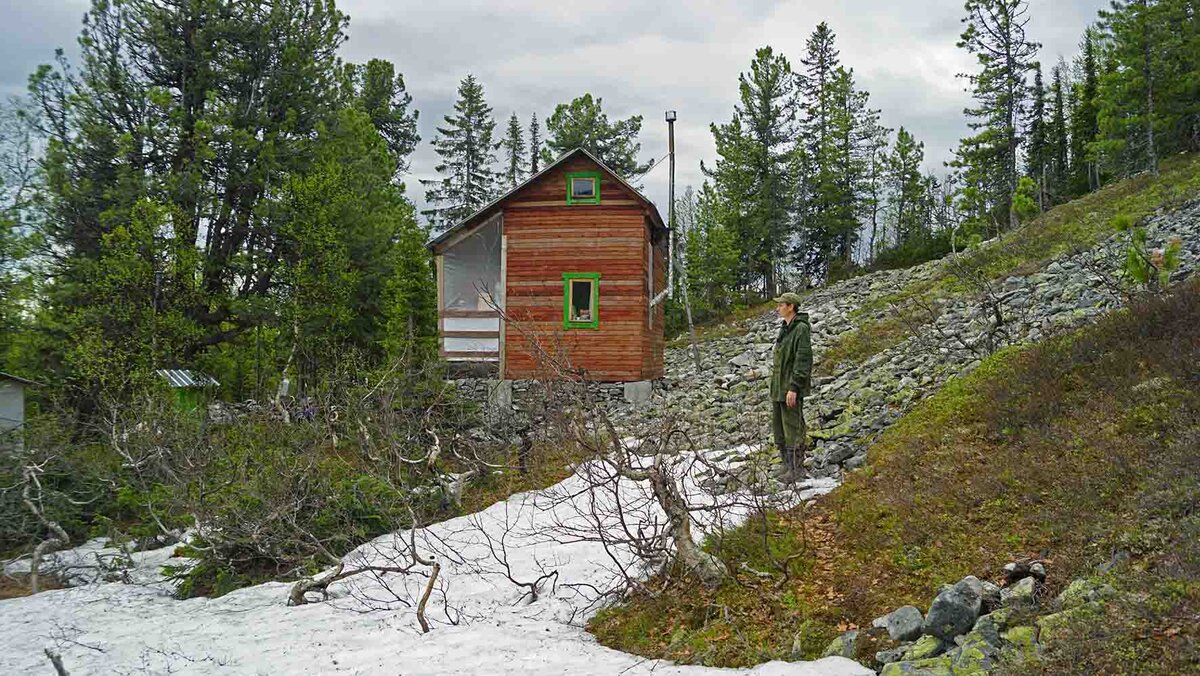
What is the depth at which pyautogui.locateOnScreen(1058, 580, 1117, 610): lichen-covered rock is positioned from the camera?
435cm

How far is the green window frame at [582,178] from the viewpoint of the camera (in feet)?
63.8

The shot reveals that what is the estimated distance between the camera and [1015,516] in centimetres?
598

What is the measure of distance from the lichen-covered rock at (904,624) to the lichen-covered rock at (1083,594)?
0.84 metres

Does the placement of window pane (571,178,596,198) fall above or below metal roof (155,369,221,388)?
above

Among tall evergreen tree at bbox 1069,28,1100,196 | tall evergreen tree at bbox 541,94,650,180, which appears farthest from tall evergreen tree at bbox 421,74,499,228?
tall evergreen tree at bbox 1069,28,1100,196

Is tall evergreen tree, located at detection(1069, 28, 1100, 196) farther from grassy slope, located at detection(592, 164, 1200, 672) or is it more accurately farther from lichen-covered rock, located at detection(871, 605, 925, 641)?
lichen-covered rock, located at detection(871, 605, 925, 641)

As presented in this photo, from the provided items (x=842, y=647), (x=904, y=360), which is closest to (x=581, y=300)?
(x=904, y=360)

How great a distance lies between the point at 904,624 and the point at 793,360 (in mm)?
4515

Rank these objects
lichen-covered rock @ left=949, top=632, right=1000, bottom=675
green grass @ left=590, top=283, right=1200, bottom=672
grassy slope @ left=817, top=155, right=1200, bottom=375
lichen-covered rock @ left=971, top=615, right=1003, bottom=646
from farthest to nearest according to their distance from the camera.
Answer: grassy slope @ left=817, top=155, right=1200, bottom=375 → green grass @ left=590, top=283, right=1200, bottom=672 → lichen-covered rock @ left=971, top=615, right=1003, bottom=646 → lichen-covered rock @ left=949, top=632, right=1000, bottom=675

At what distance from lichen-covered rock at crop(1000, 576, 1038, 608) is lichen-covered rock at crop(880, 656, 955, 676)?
0.63 m

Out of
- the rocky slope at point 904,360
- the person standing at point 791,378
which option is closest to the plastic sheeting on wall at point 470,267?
the rocky slope at point 904,360

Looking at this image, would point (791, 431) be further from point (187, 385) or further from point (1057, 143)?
point (1057, 143)

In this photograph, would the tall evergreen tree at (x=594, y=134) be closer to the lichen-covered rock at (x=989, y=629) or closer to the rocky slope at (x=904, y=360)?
the rocky slope at (x=904, y=360)

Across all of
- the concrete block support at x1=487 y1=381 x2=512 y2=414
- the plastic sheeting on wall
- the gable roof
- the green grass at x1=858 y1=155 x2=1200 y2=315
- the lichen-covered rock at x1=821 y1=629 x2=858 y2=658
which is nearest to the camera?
the lichen-covered rock at x1=821 y1=629 x2=858 y2=658
